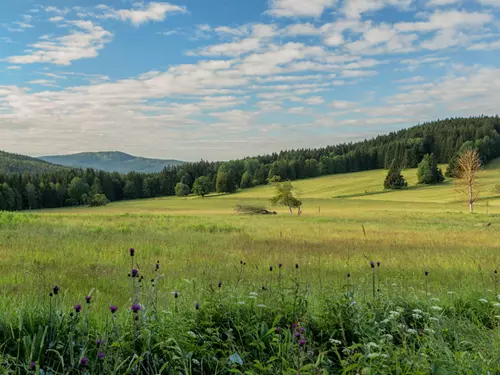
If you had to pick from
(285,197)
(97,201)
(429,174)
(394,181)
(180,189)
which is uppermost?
(429,174)

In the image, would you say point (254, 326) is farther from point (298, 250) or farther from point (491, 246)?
point (491, 246)

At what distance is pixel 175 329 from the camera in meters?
3.80

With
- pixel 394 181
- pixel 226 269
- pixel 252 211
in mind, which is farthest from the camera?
pixel 394 181

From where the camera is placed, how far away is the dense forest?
358 ft

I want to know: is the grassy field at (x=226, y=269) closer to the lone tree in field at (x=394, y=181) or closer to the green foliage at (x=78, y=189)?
the lone tree in field at (x=394, y=181)

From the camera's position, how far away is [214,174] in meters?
145

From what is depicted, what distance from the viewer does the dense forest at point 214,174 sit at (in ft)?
358

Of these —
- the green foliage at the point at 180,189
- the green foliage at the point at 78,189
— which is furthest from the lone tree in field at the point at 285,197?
the green foliage at the point at 78,189

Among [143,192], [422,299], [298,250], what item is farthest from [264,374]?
[143,192]

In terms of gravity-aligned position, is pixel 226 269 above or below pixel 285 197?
above

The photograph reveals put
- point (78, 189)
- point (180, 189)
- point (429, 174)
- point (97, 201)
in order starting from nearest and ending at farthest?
point (97, 201), point (429, 174), point (78, 189), point (180, 189)

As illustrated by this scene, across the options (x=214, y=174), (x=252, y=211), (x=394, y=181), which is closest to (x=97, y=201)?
(x=214, y=174)

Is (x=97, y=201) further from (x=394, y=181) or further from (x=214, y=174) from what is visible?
(x=394, y=181)

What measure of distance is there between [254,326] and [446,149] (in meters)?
154
